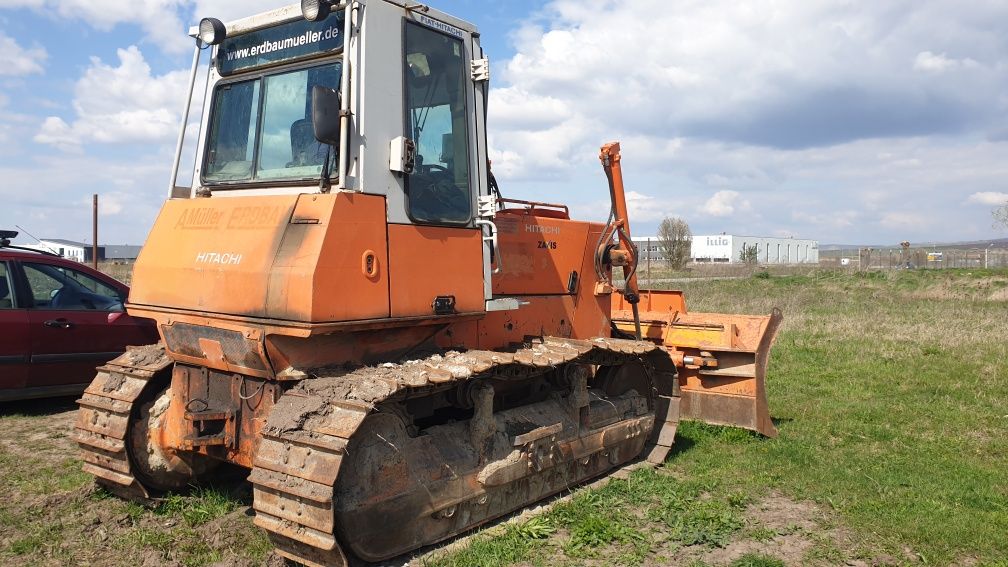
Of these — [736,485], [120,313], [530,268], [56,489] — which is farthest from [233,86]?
[736,485]

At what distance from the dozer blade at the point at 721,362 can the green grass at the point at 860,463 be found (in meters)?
0.21

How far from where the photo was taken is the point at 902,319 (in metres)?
19.2

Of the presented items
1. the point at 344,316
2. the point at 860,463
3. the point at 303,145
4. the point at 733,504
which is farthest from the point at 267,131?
the point at 860,463

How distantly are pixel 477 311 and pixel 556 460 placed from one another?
4.88 ft

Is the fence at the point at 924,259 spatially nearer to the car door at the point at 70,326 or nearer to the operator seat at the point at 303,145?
the car door at the point at 70,326

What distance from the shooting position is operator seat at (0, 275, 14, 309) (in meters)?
8.57

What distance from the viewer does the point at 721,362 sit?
8.27 metres

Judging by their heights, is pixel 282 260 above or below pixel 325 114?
below

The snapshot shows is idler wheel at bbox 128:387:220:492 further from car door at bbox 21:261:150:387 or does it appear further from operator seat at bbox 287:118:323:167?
car door at bbox 21:261:150:387

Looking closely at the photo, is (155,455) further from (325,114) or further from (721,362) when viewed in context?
(721,362)

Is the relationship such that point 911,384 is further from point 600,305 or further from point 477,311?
point 477,311

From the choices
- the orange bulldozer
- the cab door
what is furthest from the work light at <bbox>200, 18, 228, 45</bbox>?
the cab door

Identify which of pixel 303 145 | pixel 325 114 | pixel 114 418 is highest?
pixel 325 114

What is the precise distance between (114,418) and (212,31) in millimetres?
2928
